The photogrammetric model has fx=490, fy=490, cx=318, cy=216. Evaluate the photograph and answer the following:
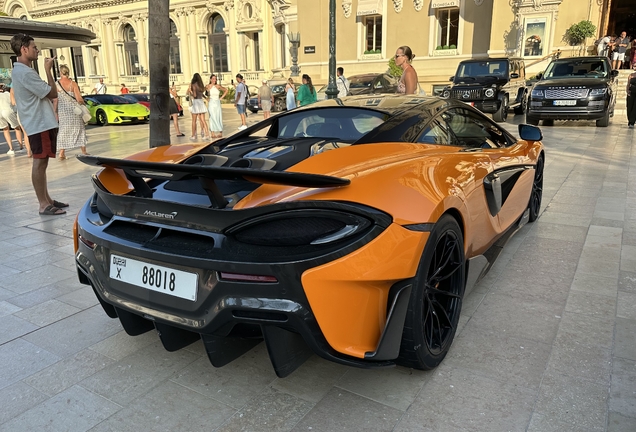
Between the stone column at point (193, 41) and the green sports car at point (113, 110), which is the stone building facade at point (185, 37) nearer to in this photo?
the stone column at point (193, 41)

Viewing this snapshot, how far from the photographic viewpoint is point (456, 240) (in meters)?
2.41

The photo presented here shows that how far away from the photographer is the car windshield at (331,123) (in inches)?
114

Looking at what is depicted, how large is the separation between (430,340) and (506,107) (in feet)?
45.5

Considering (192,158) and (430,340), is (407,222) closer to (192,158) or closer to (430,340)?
(430,340)

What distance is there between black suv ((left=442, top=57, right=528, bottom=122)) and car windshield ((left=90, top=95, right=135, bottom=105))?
451 inches

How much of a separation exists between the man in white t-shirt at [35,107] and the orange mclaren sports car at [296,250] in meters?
3.43

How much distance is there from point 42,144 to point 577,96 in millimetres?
11784

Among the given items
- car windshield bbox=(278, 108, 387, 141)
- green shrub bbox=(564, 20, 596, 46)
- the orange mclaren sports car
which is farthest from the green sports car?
green shrub bbox=(564, 20, 596, 46)

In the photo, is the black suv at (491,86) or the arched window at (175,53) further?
the arched window at (175,53)

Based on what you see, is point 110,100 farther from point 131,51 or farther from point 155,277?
point 131,51

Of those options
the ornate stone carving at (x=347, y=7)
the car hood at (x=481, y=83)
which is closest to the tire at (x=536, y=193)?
the car hood at (x=481, y=83)

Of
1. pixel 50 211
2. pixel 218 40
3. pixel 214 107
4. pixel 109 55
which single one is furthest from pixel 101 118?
pixel 109 55

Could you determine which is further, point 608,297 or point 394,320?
point 608,297

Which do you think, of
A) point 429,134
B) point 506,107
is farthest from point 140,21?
point 429,134
